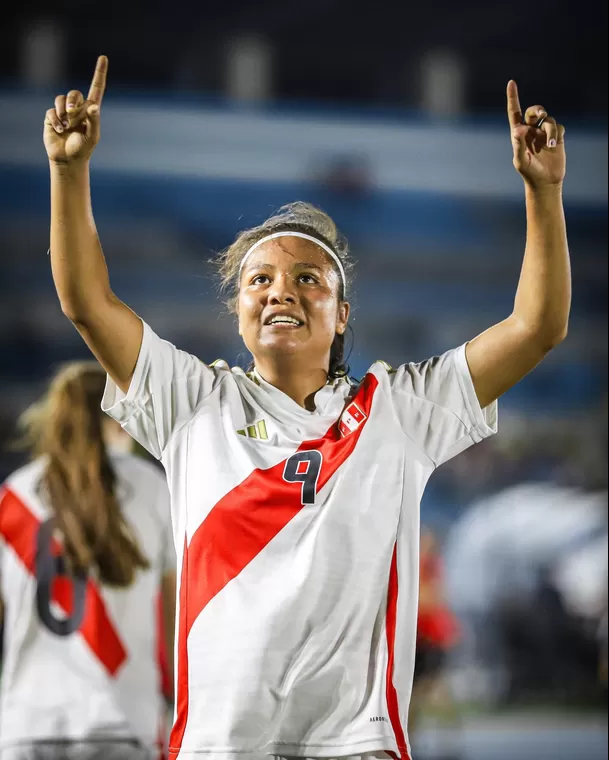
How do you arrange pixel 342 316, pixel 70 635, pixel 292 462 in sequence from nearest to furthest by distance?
pixel 292 462, pixel 342 316, pixel 70 635

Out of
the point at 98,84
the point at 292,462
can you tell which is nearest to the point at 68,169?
the point at 98,84

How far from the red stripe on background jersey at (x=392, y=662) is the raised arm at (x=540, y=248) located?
0.50 meters

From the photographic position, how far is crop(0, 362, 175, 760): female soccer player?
3.21 m

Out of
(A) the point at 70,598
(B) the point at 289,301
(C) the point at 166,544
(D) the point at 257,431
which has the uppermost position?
(B) the point at 289,301

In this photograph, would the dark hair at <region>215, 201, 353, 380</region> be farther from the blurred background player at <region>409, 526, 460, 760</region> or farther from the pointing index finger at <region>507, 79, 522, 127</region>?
the blurred background player at <region>409, 526, 460, 760</region>

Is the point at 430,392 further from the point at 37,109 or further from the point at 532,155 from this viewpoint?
the point at 37,109

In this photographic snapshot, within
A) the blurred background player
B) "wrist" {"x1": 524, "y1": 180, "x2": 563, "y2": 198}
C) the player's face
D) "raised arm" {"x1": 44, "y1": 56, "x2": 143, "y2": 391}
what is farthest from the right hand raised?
the blurred background player

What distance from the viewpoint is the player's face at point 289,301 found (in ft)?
6.94

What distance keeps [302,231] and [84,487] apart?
4.82 feet

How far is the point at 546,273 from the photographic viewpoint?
197 cm

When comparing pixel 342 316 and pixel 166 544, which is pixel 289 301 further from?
pixel 166 544

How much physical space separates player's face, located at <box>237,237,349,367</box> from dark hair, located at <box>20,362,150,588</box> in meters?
1.35

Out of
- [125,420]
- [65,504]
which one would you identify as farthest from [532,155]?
[65,504]

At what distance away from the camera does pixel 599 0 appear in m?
9.00
